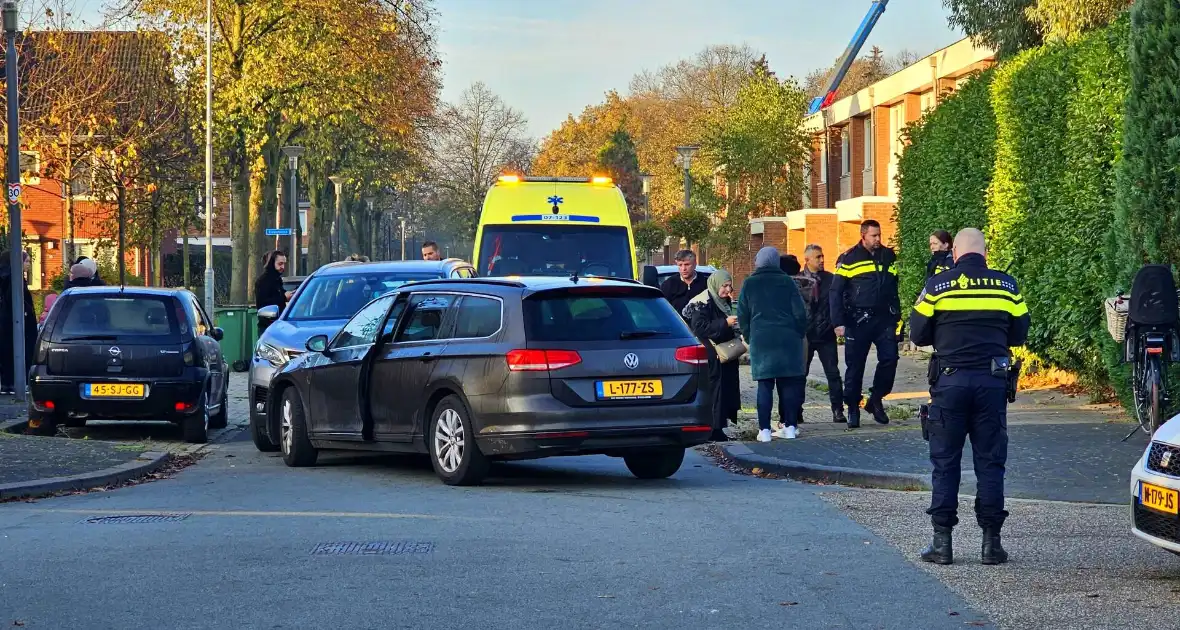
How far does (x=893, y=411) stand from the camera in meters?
18.1

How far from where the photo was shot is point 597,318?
39.8 feet

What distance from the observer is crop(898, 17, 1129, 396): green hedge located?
17.2 m

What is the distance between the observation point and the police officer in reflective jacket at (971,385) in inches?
335

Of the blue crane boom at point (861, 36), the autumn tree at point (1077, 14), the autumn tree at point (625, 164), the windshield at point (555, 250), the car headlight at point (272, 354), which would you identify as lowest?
the car headlight at point (272, 354)

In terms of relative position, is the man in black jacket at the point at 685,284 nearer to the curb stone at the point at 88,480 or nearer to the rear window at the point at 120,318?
the rear window at the point at 120,318

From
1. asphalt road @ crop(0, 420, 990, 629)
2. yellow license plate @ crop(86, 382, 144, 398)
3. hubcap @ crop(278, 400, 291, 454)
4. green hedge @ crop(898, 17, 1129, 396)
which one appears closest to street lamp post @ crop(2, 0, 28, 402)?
yellow license plate @ crop(86, 382, 144, 398)

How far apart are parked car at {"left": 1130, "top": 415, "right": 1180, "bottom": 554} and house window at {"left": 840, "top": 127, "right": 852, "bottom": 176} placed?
47.4 metres

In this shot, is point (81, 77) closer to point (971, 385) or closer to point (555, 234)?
point (555, 234)

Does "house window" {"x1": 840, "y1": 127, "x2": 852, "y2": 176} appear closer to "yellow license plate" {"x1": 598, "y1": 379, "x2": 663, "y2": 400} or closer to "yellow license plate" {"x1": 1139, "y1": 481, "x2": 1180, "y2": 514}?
"yellow license plate" {"x1": 598, "y1": 379, "x2": 663, "y2": 400}

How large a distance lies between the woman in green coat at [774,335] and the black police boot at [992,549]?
22.4ft

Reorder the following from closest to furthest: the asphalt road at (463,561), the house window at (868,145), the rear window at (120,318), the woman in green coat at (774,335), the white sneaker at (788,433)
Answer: the asphalt road at (463,561) → the woman in green coat at (774,335) → the white sneaker at (788,433) → the rear window at (120,318) → the house window at (868,145)

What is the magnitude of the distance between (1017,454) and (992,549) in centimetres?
512

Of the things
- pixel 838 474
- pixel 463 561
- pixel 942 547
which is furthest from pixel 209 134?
pixel 942 547

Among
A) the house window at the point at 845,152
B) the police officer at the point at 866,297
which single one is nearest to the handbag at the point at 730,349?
the police officer at the point at 866,297
